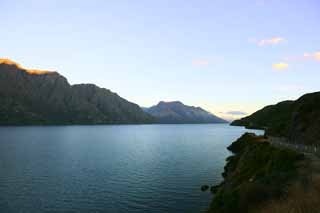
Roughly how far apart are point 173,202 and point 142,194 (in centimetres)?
672

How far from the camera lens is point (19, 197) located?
39750 millimetres

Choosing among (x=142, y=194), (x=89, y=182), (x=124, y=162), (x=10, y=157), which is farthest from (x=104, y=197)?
(x=10, y=157)

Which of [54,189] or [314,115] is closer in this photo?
Result: [54,189]

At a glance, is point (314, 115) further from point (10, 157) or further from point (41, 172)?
point (10, 157)

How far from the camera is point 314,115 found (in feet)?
193

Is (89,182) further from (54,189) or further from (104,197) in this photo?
(104,197)

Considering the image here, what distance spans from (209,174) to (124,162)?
28.1 metres

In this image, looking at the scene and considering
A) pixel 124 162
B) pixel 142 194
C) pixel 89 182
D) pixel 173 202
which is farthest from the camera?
pixel 124 162

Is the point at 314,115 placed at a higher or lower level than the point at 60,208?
higher

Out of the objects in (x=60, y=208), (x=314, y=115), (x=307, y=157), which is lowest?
(x=60, y=208)

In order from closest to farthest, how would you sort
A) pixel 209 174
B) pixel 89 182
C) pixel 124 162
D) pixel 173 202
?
pixel 173 202
pixel 89 182
pixel 209 174
pixel 124 162

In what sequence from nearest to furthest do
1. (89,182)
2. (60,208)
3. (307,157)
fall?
1. (307,157)
2. (60,208)
3. (89,182)

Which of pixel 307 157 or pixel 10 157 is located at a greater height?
pixel 307 157

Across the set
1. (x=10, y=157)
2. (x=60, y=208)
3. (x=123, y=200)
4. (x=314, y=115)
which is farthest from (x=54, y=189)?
(x=314, y=115)
